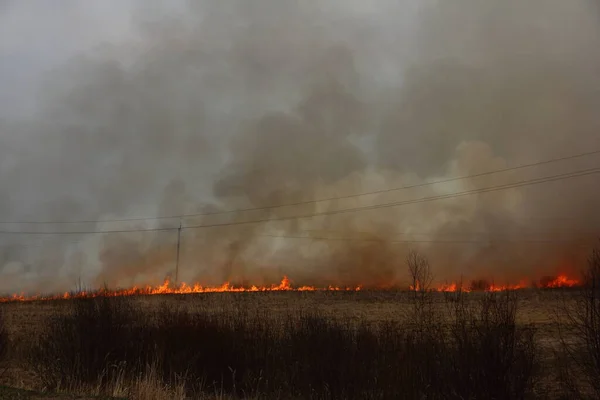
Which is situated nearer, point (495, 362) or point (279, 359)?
point (495, 362)

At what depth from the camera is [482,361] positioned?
1214 cm

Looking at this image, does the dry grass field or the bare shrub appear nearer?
the bare shrub

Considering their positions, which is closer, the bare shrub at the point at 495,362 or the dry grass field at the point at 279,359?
the bare shrub at the point at 495,362

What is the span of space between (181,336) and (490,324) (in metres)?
12.0

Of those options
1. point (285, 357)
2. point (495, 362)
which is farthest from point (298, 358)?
point (495, 362)

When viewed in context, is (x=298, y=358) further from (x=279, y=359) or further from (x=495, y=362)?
(x=495, y=362)

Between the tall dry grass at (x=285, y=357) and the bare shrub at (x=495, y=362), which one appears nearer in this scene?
the bare shrub at (x=495, y=362)

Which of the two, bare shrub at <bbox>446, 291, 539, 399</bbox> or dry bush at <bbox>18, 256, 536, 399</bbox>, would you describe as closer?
bare shrub at <bbox>446, 291, 539, 399</bbox>

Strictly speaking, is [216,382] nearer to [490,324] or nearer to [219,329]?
[219,329]

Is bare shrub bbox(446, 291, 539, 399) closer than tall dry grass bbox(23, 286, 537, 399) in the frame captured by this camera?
Yes

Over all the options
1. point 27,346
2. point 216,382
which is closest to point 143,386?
point 216,382

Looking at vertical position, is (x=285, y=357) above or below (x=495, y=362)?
below

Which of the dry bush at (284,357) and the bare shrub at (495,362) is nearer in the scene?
the bare shrub at (495,362)

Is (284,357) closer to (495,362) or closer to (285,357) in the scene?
(285,357)
